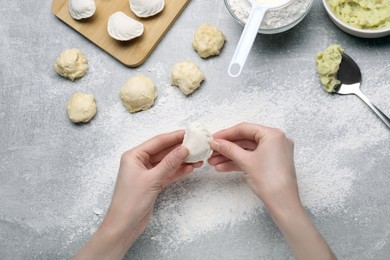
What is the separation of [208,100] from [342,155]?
1.42 ft

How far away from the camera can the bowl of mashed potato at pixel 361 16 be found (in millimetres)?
1592

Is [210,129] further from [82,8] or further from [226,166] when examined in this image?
[82,8]

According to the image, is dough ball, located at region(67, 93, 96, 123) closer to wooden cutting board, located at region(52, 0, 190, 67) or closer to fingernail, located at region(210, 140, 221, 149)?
wooden cutting board, located at region(52, 0, 190, 67)

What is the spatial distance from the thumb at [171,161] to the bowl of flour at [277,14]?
43 centimetres

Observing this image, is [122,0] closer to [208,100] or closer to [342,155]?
[208,100]

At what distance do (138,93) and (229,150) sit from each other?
1.16 ft

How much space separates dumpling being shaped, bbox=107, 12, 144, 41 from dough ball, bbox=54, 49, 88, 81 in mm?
127

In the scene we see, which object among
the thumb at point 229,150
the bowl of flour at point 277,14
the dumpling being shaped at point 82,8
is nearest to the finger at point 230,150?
the thumb at point 229,150

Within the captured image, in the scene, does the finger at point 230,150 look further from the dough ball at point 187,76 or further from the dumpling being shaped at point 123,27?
the dumpling being shaped at point 123,27

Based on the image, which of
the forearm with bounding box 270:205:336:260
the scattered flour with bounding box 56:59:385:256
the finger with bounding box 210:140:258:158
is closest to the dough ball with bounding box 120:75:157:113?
the scattered flour with bounding box 56:59:385:256

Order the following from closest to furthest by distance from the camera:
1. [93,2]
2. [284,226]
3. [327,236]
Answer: [284,226] → [327,236] → [93,2]

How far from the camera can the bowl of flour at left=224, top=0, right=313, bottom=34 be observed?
1562 millimetres

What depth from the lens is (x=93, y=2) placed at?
5.63 ft

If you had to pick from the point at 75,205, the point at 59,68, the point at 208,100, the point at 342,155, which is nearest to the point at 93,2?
the point at 59,68
